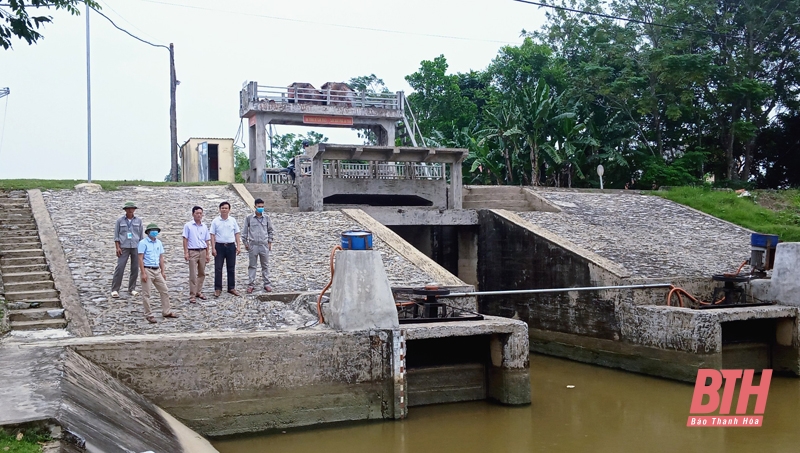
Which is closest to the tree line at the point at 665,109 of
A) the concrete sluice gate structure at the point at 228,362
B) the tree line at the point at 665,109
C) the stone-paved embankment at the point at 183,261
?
the tree line at the point at 665,109

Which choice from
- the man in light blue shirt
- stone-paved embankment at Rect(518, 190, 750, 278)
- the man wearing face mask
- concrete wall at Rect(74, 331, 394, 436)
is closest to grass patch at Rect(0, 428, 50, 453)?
concrete wall at Rect(74, 331, 394, 436)

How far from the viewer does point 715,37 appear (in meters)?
27.8

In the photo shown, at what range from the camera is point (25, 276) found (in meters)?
11.5

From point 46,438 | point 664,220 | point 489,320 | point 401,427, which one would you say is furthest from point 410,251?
point 46,438

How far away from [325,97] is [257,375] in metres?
16.7

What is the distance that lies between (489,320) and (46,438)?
21.3ft

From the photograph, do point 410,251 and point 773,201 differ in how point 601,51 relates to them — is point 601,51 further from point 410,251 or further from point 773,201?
point 410,251

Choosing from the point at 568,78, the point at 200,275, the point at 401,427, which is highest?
the point at 568,78

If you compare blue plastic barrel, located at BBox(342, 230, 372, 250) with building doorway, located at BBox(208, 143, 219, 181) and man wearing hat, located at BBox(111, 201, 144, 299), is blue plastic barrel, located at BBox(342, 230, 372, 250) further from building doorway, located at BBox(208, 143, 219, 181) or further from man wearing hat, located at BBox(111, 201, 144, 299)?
building doorway, located at BBox(208, 143, 219, 181)

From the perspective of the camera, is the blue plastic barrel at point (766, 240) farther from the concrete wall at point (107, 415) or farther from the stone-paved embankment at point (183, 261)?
the concrete wall at point (107, 415)

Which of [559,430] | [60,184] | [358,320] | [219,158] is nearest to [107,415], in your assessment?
[358,320]

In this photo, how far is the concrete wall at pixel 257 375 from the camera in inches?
337

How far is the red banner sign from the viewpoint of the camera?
23906 millimetres

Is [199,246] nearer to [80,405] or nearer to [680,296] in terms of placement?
[80,405]
